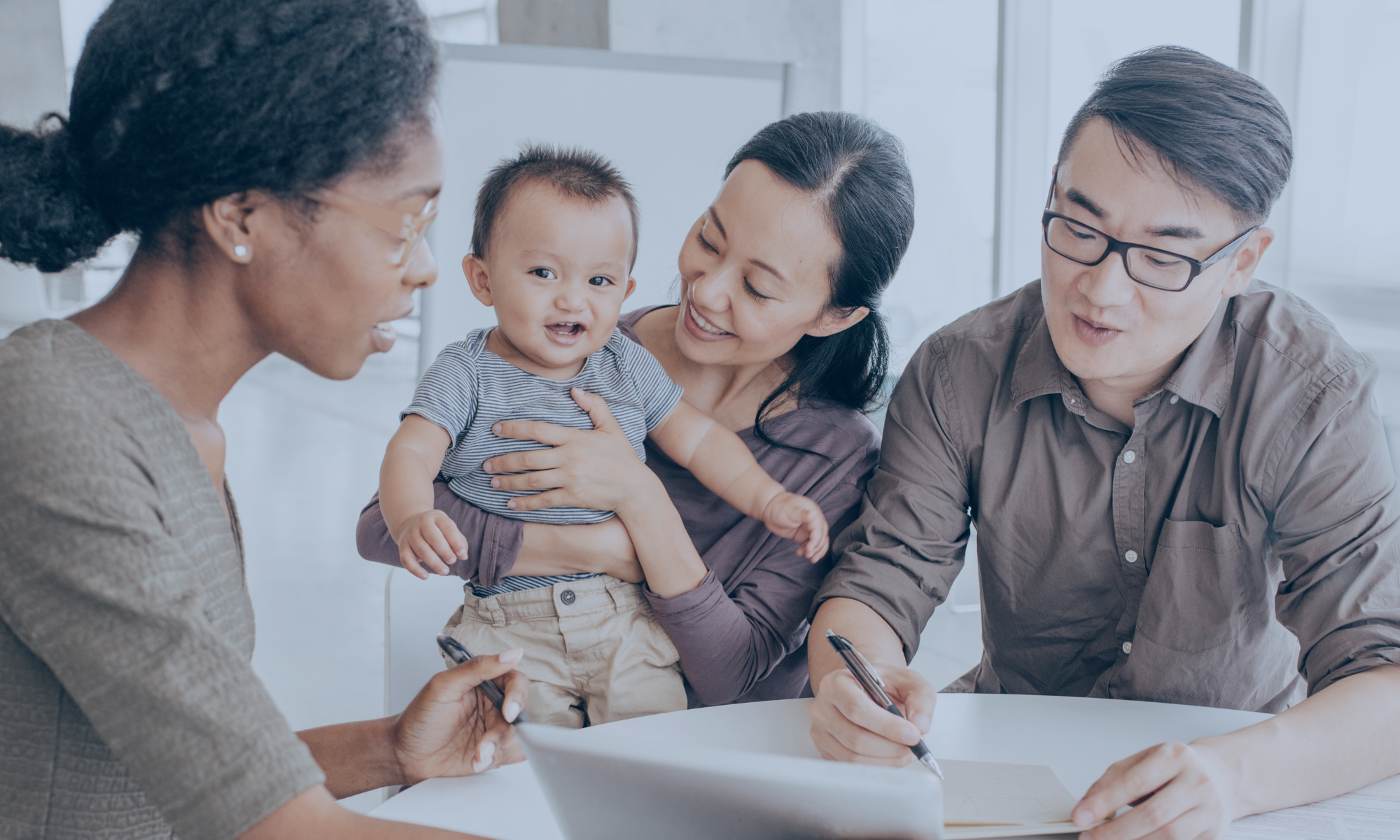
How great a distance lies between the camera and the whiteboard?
2961mm

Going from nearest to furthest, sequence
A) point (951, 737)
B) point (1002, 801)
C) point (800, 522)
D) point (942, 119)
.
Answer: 1. point (1002, 801)
2. point (951, 737)
3. point (800, 522)
4. point (942, 119)

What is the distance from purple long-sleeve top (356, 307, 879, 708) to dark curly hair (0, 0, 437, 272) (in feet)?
2.29

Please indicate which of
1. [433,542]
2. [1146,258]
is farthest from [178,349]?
[1146,258]

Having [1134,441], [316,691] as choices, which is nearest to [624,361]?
[1134,441]

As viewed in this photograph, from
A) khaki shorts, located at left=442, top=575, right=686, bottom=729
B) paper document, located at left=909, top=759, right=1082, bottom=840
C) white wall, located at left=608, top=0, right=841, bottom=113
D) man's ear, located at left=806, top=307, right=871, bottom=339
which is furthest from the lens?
white wall, located at left=608, top=0, right=841, bottom=113

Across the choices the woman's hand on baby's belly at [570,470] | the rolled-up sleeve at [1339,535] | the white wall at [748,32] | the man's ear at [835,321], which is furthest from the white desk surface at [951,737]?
the white wall at [748,32]

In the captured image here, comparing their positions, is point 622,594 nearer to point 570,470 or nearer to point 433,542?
point 570,470

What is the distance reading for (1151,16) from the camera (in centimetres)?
345

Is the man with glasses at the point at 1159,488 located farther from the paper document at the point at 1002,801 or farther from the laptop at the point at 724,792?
the laptop at the point at 724,792

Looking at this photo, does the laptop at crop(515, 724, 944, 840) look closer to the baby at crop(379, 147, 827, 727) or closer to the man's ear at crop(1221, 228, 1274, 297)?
the baby at crop(379, 147, 827, 727)

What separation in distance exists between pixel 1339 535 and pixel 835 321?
79 cm

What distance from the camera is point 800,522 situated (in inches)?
57.7

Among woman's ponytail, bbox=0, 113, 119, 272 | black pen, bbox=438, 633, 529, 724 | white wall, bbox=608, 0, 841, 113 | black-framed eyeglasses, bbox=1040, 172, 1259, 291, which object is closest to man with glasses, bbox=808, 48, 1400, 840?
black-framed eyeglasses, bbox=1040, 172, 1259, 291

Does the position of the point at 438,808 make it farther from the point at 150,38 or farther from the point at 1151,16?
the point at 1151,16
